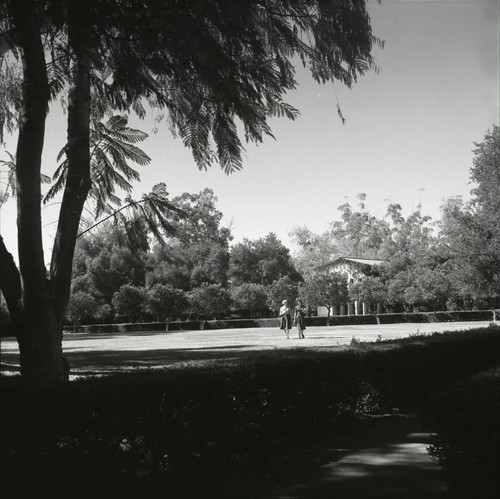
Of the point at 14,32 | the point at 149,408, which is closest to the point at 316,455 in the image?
the point at 149,408

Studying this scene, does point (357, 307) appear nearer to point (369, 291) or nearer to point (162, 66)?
point (369, 291)

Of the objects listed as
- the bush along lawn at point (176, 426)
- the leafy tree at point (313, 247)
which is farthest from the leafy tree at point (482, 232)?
the leafy tree at point (313, 247)

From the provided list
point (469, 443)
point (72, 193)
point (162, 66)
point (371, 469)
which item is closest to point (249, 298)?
point (72, 193)

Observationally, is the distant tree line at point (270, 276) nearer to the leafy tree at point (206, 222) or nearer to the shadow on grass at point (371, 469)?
the leafy tree at point (206, 222)

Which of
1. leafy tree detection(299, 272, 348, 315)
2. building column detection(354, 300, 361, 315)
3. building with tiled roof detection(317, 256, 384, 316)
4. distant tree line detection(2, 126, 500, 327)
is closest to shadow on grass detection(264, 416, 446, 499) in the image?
distant tree line detection(2, 126, 500, 327)

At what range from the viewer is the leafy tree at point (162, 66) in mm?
3943

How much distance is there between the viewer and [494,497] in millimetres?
3477

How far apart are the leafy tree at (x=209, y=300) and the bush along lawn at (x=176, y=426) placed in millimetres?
41478

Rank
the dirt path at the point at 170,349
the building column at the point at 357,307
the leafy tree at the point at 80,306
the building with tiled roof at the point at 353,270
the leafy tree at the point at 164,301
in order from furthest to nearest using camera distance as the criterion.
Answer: the building column at the point at 357,307
the building with tiled roof at the point at 353,270
the leafy tree at the point at 164,301
the leafy tree at the point at 80,306
the dirt path at the point at 170,349

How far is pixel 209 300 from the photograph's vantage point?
48.2 m

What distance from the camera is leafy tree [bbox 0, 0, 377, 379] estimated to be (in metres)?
3.94

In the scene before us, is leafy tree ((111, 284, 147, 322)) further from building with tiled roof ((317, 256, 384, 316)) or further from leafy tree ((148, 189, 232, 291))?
building with tiled roof ((317, 256, 384, 316))

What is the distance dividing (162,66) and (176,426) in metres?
3.09

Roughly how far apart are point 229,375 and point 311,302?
45.2 m
